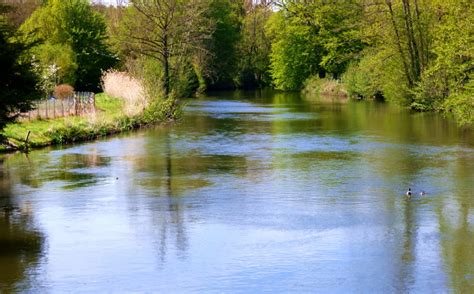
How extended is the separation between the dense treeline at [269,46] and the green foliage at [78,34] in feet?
0.30

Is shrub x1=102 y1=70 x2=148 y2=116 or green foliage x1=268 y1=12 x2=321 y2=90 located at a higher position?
green foliage x1=268 y1=12 x2=321 y2=90

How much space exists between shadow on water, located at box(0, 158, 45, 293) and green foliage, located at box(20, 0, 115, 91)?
142 ft

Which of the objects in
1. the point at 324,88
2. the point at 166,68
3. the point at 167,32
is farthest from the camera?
the point at 324,88

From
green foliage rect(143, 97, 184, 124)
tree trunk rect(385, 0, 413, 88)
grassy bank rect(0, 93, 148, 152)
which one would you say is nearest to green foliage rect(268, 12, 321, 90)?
tree trunk rect(385, 0, 413, 88)

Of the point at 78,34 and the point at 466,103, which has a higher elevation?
the point at 78,34

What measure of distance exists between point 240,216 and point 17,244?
16.1ft

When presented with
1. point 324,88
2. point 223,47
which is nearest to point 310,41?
point 324,88

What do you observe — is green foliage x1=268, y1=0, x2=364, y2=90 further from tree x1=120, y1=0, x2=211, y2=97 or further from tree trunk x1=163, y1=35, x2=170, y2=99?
tree trunk x1=163, y1=35, x2=170, y2=99

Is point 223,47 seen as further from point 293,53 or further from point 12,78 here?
point 12,78

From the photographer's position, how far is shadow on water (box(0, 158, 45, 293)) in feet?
42.1

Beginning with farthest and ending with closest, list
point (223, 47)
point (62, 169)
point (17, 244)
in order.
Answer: point (223, 47)
point (62, 169)
point (17, 244)

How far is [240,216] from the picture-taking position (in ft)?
56.4

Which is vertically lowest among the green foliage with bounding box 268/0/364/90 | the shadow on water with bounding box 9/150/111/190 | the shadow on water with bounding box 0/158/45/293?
the shadow on water with bounding box 0/158/45/293

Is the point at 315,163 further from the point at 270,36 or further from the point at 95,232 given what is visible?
the point at 270,36
